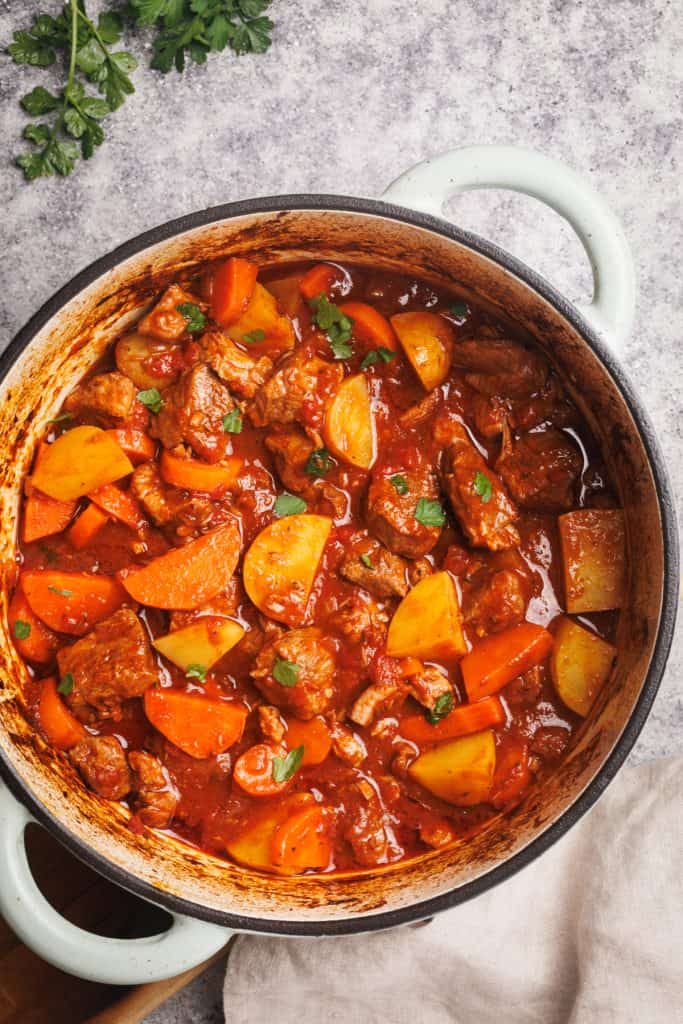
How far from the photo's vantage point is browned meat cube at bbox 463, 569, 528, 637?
3.33 metres

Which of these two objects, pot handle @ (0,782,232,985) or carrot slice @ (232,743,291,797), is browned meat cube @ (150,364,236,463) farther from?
pot handle @ (0,782,232,985)

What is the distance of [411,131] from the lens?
371cm

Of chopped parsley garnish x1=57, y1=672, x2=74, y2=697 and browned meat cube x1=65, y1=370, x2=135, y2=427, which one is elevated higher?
browned meat cube x1=65, y1=370, x2=135, y2=427

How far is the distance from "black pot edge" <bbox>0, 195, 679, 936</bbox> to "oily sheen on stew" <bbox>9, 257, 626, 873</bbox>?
393 millimetres

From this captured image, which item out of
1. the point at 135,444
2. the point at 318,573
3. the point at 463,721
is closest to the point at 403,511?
the point at 318,573

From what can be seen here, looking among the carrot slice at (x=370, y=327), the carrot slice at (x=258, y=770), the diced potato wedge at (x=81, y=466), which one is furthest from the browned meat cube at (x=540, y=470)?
the diced potato wedge at (x=81, y=466)

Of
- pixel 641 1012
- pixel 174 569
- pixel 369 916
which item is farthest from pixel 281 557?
pixel 641 1012

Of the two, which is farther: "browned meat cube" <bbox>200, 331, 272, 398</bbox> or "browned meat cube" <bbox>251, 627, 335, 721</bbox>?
"browned meat cube" <bbox>200, 331, 272, 398</bbox>

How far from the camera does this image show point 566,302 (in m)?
2.96

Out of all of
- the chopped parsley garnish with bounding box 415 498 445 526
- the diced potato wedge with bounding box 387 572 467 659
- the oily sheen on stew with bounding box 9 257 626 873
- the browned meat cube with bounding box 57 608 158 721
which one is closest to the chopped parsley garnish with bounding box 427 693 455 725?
the oily sheen on stew with bounding box 9 257 626 873

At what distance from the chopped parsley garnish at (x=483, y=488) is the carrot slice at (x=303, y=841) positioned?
117 cm

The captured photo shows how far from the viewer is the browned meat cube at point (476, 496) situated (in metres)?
3.31

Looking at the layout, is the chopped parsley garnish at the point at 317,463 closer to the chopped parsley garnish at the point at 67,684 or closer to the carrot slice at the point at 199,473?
the carrot slice at the point at 199,473

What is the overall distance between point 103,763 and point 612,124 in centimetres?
293
